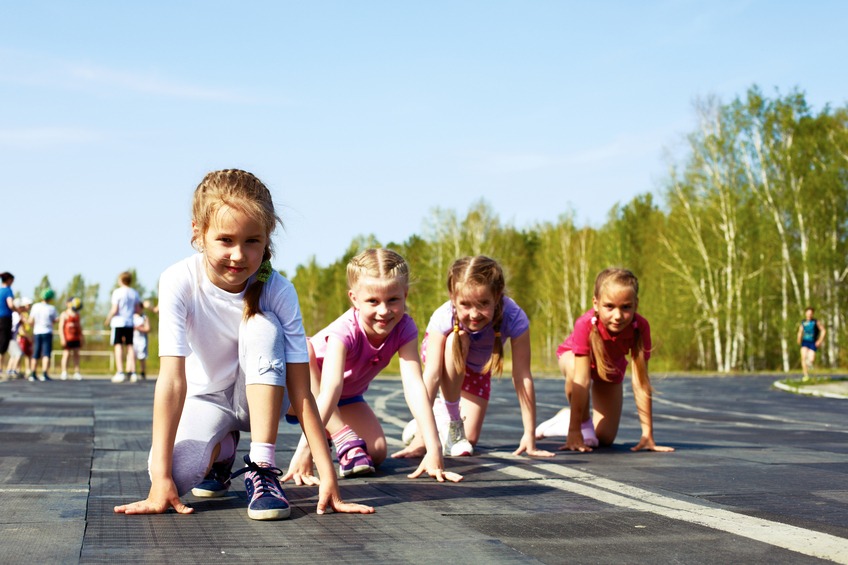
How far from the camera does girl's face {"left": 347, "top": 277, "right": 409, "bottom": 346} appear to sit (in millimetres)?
5219

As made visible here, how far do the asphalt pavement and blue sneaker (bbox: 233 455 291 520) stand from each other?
0.04m

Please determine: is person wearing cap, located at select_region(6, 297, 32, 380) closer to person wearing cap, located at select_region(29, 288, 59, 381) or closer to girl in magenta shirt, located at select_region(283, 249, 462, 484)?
person wearing cap, located at select_region(29, 288, 59, 381)

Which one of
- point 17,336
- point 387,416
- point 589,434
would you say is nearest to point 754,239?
point 17,336

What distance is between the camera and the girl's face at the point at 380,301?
17.1 ft

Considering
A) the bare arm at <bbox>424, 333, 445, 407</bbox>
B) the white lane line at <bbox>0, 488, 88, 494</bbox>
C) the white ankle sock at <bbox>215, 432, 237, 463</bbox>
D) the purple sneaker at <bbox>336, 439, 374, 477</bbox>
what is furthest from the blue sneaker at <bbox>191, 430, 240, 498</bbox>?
the bare arm at <bbox>424, 333, 445, 407</bbox>

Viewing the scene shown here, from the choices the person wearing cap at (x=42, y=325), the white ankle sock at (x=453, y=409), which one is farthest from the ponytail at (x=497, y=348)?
the person wearing cap at (x=42, y=325)

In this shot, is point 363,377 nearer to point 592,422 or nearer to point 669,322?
point 592,422

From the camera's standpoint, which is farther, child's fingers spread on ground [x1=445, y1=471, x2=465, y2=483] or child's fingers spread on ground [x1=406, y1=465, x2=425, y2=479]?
child's fingers spread on ground [x1=406, y1=465, x2=425, y2=479]

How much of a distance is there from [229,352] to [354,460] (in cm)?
118

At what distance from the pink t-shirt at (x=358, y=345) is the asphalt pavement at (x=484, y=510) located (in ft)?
1.92

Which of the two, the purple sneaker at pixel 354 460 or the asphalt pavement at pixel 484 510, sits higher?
the purple sneaker at pixel 354 460

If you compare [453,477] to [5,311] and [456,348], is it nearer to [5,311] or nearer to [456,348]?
[456,348]

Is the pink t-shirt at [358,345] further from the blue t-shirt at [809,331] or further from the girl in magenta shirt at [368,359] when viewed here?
the blue t-shirt at [809,331]

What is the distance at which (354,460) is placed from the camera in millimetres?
5211
